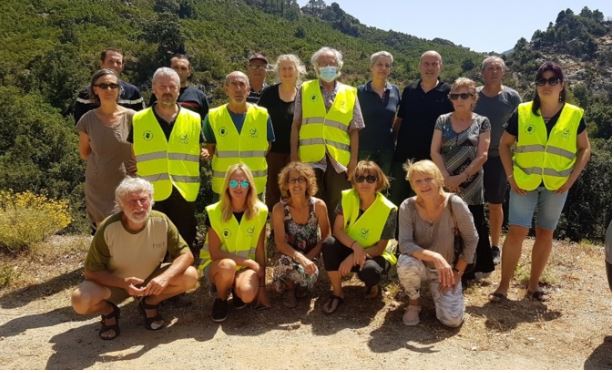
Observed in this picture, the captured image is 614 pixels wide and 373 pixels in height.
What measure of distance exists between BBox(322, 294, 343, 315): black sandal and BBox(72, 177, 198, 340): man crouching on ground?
1.16 m

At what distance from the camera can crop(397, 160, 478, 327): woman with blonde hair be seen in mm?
3956

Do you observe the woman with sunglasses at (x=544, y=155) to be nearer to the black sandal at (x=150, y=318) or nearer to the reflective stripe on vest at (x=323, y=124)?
the reflective stripe on vest at (x=323, y=124)

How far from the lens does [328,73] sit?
15.9 feet

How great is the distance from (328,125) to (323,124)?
0.05 metres

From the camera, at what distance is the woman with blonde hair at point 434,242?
156 inches

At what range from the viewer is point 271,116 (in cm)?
519

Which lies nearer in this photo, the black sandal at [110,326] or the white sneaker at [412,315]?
the black sandal at [110,326]

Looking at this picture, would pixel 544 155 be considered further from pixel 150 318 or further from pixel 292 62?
pixel 150 318

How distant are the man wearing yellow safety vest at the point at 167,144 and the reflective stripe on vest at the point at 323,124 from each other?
105 cm

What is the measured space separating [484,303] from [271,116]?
9.00 feet

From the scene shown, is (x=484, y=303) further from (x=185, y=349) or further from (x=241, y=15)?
(x=241, y=15)

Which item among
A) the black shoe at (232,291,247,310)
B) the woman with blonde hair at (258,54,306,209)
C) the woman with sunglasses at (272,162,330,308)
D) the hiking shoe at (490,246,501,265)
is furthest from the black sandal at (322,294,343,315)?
the hiking shoe at (490,246,501,265)

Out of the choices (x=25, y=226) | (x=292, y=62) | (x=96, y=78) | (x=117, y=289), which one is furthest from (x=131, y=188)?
(x=25, y=226)

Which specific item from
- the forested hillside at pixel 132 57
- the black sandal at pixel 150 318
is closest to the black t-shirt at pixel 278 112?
the black sandal at pixel 150 318
